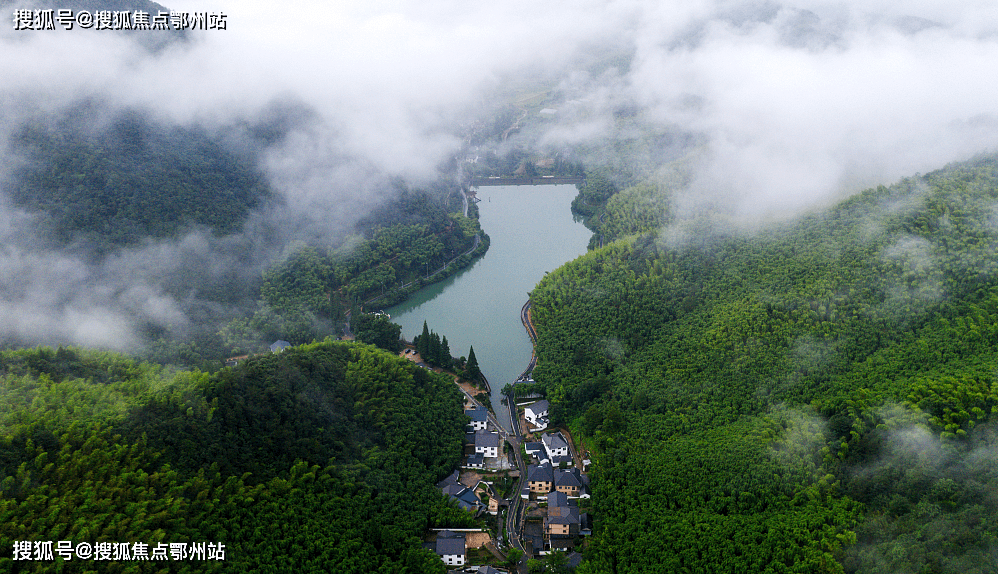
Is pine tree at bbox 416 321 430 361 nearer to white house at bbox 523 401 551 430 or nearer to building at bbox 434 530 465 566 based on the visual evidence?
white house at bbox 523 401 551 430

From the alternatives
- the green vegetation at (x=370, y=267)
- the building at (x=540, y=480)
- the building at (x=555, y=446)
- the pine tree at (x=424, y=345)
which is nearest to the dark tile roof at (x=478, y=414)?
the building at (x=555, y=446)

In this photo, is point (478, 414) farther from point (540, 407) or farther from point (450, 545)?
point (450, 545)

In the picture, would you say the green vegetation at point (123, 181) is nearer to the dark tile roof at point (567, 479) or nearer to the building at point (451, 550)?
the building at point (451, 550)

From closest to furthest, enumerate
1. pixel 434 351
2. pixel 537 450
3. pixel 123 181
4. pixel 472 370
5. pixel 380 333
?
pixel 537 450 → pixel 472 370 → pixel 434 351 → pixel 380 333 → pixel 123 181

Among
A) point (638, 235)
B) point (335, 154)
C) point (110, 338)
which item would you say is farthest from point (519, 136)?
point (110, 338)

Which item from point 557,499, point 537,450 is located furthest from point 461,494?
point 537,450

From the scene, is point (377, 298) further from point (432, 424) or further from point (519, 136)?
point (519, 136)

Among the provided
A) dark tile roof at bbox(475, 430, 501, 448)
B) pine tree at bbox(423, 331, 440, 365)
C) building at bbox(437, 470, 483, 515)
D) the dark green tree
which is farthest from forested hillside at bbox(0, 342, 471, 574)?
the dark green tree
